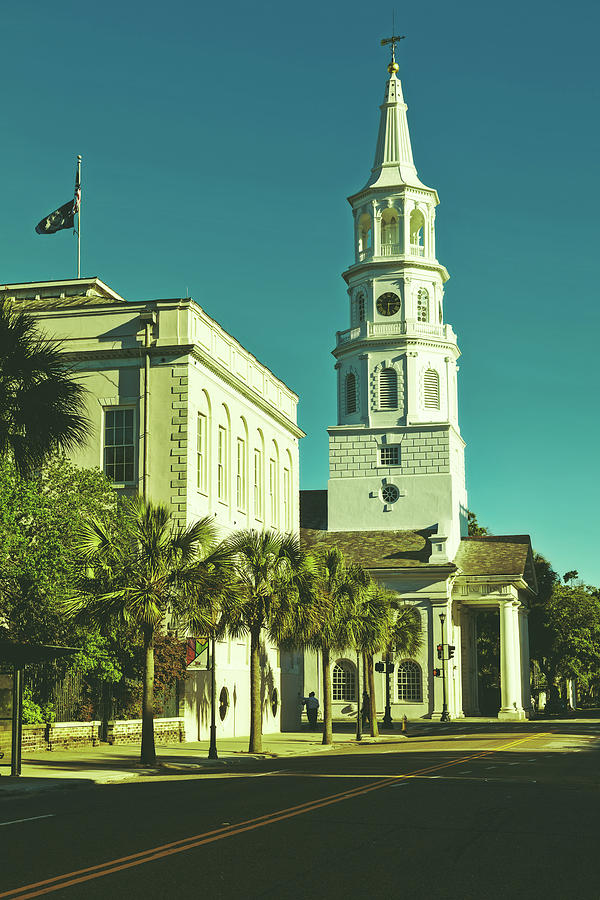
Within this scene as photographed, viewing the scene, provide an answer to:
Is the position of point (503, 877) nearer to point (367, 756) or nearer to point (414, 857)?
point (414, 857)

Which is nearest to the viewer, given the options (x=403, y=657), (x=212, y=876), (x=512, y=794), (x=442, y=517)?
(x=212, y=876)

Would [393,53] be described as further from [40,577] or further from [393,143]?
[40,577]

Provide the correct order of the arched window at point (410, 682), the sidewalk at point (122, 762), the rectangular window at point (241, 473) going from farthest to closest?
the arched window at point (410, 682) < the rectangular window at point (241, 473) < the sidewalk at point (122, 762)

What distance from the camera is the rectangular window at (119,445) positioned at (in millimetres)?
39931

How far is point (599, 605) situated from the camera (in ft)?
301

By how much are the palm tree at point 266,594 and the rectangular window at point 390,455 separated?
46.0m

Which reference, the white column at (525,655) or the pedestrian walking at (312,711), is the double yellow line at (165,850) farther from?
the white column at (525,655)

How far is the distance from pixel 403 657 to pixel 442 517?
10680 mm

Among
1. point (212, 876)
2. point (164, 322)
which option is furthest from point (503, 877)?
point (164, 322)

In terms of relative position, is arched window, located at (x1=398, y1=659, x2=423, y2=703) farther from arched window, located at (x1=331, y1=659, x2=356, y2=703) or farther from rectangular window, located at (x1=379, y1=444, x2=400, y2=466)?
rectangular window, located at (x1=379, y1=444, x2=400, y2=466)

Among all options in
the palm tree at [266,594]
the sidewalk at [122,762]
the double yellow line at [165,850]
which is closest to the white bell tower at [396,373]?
the sidewalk at [122,762]

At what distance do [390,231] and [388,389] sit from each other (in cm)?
1132

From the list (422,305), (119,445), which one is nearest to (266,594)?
(119,445)

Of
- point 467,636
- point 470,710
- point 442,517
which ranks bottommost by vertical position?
point 470,710
